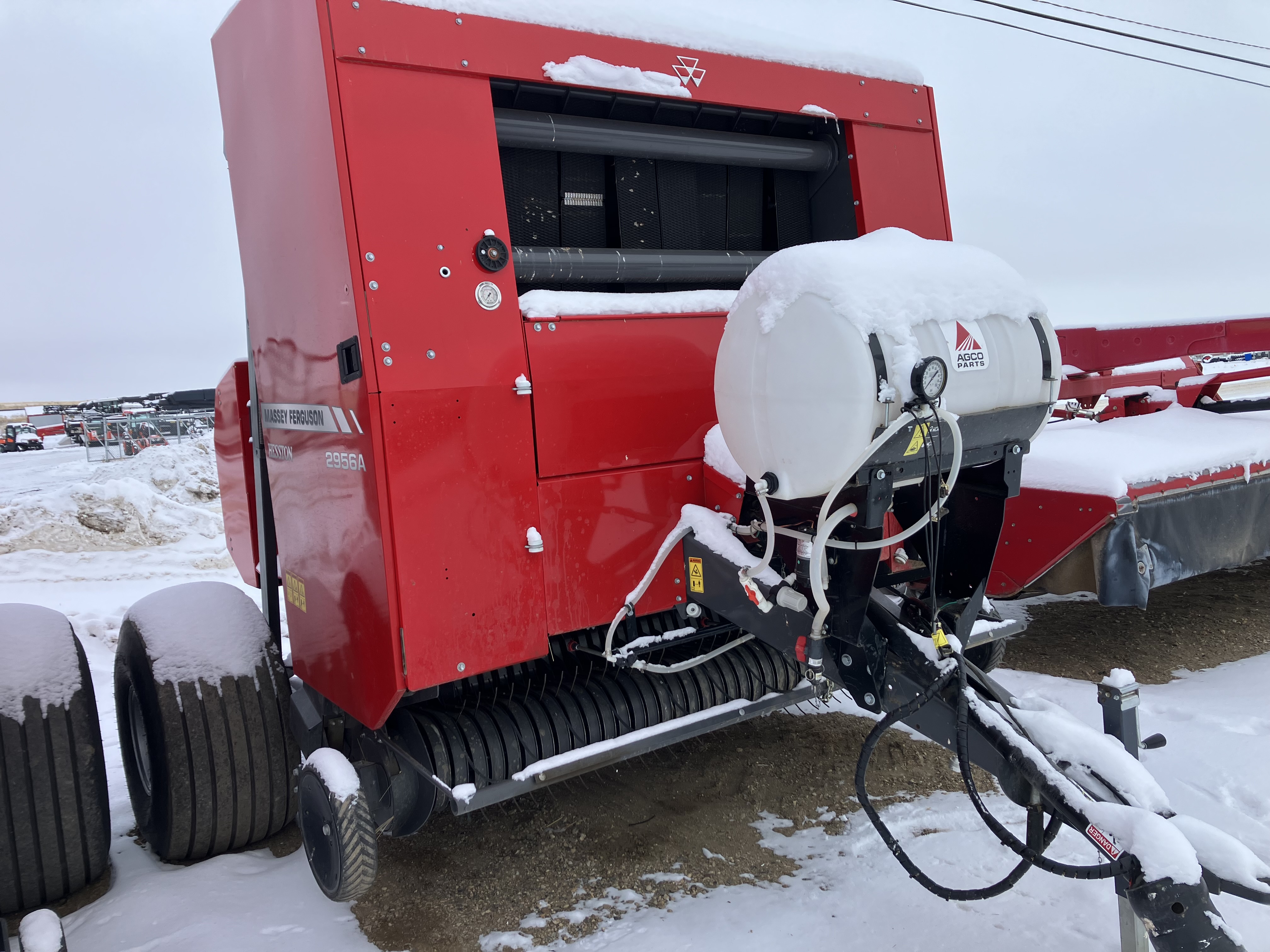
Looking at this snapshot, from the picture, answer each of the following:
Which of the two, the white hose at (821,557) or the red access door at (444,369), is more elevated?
the red access door at (444,369)

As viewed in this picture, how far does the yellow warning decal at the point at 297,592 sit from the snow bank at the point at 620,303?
3.95 feet

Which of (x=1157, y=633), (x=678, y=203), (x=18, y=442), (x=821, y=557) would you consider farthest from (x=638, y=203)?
(x=18, y=442)

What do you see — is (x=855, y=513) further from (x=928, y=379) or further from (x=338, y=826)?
(x=338, y=826)

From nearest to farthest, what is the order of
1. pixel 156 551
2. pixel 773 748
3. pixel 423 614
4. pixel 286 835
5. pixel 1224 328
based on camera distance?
pixel 423 614, pixel 286 835, pixel 773 748, pixel 1224 328, pixel 156 551

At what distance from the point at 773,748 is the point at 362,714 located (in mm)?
1716

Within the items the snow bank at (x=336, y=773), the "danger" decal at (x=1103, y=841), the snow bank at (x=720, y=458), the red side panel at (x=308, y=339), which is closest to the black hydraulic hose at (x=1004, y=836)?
the "danger" decal at (x=1103, y=841)

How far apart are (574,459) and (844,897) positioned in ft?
4.72

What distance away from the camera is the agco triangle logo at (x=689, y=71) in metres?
2.62

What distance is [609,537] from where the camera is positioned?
2467mm

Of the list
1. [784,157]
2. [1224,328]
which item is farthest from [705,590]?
[1224,328]

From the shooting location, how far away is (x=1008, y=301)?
6.68 ft

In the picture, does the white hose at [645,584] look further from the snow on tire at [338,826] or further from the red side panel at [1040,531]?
the red side panel at [1040,531]

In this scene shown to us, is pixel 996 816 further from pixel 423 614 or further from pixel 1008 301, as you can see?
pixel 423 614

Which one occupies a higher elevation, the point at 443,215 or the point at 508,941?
the point at 443,215
